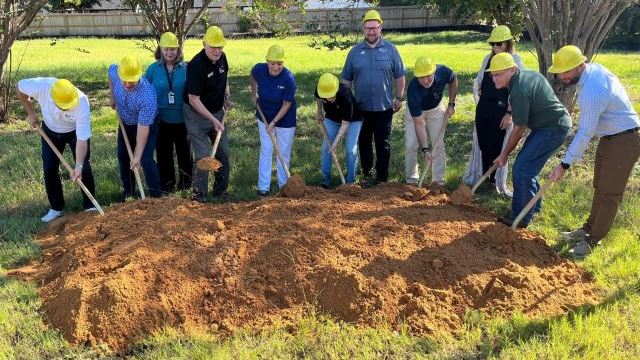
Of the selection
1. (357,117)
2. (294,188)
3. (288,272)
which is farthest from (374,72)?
(288,272)

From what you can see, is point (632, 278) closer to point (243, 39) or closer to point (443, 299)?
point (443, 299)

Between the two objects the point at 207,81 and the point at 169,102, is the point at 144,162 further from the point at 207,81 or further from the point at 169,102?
the point at 207,81

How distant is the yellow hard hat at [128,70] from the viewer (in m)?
5.20

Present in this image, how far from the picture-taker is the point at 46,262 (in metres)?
4.68

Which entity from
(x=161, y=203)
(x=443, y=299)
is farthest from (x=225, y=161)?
(x=443, y=299)

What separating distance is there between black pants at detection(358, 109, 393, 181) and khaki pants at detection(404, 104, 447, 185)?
0.22 meters

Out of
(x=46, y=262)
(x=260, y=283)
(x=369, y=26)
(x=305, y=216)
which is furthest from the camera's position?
(x=369, y=26)

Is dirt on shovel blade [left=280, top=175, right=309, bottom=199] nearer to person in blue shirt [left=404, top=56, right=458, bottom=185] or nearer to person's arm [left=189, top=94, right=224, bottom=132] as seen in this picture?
person's arm [left=189, top=94, right=224, bottom=132]

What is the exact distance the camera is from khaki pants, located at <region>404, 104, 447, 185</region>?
6.21 metres

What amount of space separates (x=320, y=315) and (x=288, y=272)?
454mm

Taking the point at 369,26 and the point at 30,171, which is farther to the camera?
the point at 30,171

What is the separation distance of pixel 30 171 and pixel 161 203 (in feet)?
8.38

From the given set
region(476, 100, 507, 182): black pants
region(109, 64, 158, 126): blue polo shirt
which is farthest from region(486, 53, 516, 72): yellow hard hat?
region(109, 64, 158, 126): blue polo shirt

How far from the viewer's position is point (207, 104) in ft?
19.2
